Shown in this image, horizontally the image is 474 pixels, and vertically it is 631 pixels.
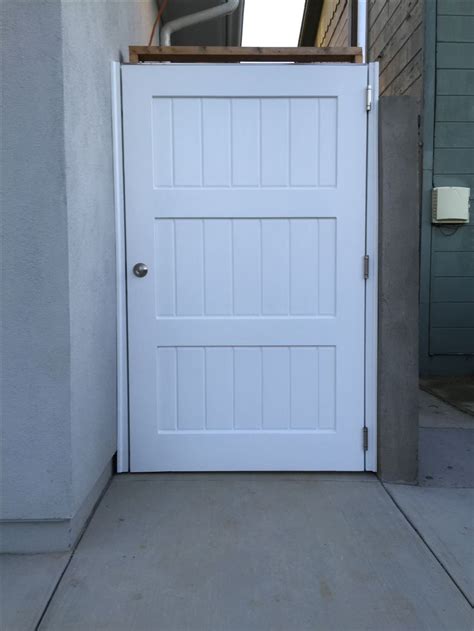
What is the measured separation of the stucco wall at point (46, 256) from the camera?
1.96 m

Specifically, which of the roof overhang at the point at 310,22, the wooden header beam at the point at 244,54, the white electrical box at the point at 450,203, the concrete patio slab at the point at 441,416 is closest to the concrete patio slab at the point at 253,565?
the concrete patio slab at the point at 441,416

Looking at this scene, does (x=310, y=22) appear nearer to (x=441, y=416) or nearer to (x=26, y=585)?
(x=441, y=416)

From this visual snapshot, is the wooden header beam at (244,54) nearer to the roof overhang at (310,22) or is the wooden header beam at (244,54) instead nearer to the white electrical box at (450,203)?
the white electrical box at (450,203)

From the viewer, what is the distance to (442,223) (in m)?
5.13

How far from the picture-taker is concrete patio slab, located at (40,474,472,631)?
172 cm

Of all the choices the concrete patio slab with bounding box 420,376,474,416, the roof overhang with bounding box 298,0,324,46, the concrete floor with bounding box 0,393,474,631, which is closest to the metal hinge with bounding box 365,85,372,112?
the concrete floor with bounding box 0,393,474,631

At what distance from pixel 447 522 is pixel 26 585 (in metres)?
1.76

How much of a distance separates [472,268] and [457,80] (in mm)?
1814

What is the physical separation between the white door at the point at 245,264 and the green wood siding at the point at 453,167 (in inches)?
109

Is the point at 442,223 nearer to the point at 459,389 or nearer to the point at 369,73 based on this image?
the point at 459,389

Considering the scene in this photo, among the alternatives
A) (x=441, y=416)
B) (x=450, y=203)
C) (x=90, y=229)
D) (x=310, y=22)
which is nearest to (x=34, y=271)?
(x=90, y=229)

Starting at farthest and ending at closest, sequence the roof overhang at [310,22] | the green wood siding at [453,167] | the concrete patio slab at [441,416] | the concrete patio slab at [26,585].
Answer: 1. the roof overhang at [310,22]
2. the green wood siding at [453,167]
3. the concrete patio slab at [441,416]
4. the concrete patio slab at [26,585]

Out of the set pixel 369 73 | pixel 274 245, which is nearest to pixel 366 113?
pixel 369 73

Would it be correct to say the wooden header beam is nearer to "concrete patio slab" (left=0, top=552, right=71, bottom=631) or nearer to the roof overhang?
"concrete patio slab" (left=0, top=552, right=71, bottom=631)
